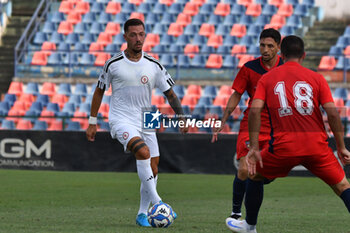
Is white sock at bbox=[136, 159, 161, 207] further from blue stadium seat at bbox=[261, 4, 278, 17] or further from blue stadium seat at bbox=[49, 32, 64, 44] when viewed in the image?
blue stadium seat at bbox=[261, 4, 278, 17]

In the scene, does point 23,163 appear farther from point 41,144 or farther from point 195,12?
point 195,12

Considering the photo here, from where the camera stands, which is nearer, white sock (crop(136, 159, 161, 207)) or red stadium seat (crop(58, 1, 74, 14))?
white sock (crop(136, 159, 161, 207))

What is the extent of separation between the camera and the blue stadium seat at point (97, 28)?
995 inches

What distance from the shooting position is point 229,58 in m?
23.0

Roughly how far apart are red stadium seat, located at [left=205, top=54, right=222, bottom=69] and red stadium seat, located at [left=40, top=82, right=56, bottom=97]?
4.36m

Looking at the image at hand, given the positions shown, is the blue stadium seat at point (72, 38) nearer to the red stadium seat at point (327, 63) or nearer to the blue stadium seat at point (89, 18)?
the blue stadium seat at point (89, 18)

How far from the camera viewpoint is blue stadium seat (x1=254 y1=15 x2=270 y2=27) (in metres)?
24.4

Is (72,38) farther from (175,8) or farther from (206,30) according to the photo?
(206,30)

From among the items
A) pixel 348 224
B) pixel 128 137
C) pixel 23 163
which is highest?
pixel 128 137

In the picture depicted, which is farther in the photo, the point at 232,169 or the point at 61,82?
the point at 61,82

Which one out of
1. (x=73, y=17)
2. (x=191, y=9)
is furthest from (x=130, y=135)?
(x=73, y=17)

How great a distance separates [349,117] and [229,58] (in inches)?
179

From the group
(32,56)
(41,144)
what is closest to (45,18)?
(32,56)

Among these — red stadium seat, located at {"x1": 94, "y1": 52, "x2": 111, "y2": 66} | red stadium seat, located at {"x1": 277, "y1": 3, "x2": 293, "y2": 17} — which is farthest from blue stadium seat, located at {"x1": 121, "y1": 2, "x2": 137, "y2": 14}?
red stadium seat, located at {"x1": 277, "y1": 3, "x2": 293, "y2": 17}
